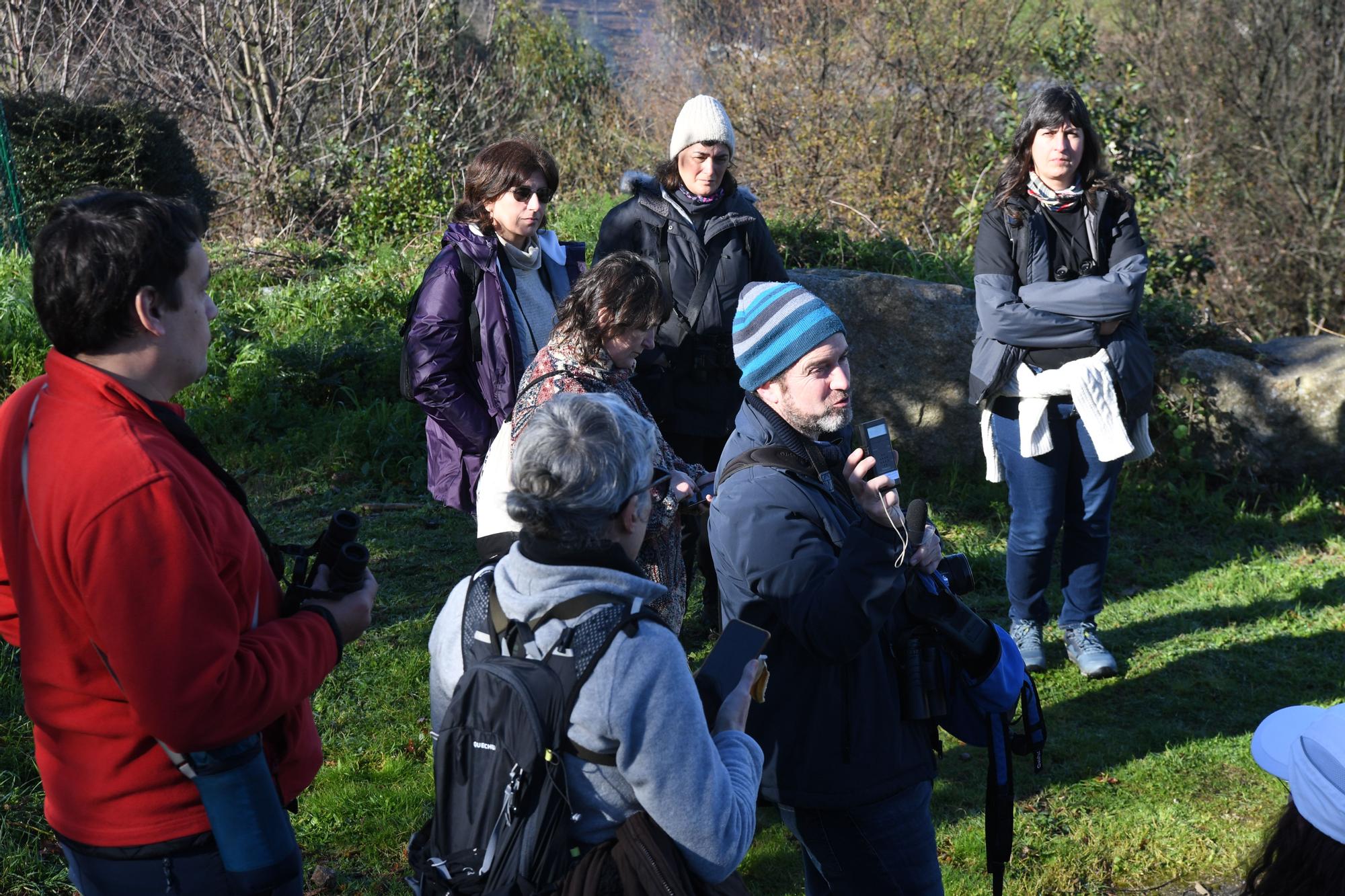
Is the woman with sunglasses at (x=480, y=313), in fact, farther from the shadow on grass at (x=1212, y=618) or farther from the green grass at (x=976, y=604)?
the shadow on grass at (x=1212, y=618)

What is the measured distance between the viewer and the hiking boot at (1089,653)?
463cm

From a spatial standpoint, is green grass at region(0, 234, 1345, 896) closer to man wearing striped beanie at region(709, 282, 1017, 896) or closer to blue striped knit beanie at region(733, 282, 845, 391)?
man wearing striped beanie at region(709, 282, 1017, 896)

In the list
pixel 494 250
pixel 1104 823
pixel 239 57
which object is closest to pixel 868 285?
pixel 494 250

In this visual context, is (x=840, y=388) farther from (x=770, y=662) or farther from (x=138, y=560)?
(x=138, y=560)

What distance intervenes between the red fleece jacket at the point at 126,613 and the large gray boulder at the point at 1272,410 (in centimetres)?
617

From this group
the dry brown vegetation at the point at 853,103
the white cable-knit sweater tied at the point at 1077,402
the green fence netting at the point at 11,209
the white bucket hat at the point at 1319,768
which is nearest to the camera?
the white bucket hat at the point at 1319,768

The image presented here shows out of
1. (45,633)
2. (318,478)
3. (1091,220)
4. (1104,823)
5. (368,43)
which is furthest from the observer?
(368,43)

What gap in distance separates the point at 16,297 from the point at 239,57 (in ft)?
18.7

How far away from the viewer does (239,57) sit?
12062 millimetres

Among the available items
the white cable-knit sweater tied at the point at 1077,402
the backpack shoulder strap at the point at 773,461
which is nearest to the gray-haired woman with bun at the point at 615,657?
the backpack shoulder strap at the point at 773,461

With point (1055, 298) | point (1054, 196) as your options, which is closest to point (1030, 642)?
point (1055, 298)

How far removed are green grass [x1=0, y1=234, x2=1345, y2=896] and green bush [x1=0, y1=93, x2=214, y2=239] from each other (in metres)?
0.94

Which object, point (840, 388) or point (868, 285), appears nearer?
point (840, 388)

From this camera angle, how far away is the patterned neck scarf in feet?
14.4
